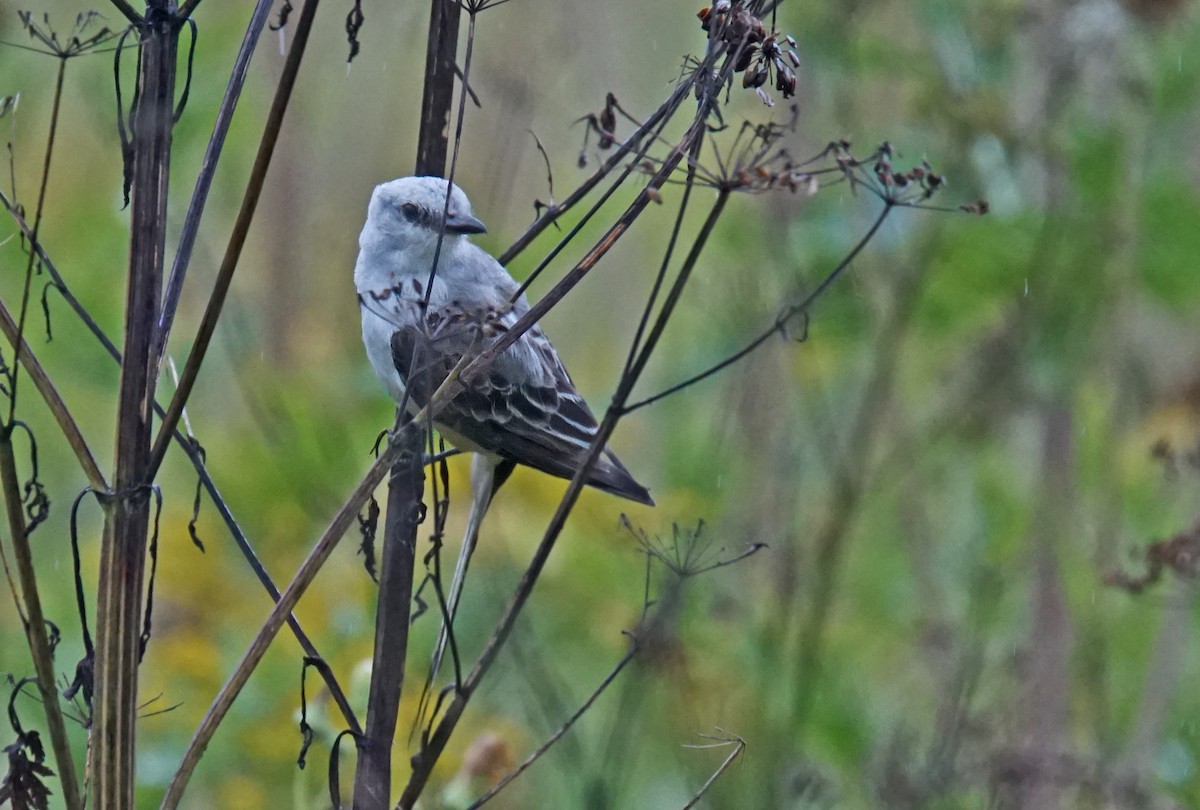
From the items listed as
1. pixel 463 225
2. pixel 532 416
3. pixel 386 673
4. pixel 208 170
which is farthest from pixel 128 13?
pixel 532 416

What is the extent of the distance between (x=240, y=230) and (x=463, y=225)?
1.60m

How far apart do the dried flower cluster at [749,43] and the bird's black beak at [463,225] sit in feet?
4.62

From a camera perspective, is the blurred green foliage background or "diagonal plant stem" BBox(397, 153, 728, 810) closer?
"diagonal plant stem" BBox(397, 153, 728, 810)

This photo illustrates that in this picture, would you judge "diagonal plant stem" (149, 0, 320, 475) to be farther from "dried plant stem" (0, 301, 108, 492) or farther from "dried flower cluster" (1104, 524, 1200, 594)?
"dried flower cluster" (1104, 524, 1200, 594)

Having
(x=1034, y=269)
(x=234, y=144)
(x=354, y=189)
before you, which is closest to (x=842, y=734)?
(x=1034, y=269)

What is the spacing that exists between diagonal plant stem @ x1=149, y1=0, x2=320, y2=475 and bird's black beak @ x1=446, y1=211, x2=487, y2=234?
1.53m

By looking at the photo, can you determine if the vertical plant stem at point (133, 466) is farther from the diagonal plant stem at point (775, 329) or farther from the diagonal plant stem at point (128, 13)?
the diagonal plant stem at point (775, 329)

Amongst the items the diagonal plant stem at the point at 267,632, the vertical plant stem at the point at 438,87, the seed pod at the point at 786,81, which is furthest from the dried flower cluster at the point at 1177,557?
the diagonal plant stem at the point at 267,632

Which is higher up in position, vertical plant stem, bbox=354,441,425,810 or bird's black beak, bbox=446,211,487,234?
bird's black beak, bbox=446,211,487,234

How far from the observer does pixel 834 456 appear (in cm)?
448

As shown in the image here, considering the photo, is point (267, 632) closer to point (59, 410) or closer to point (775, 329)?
point (59, 410)

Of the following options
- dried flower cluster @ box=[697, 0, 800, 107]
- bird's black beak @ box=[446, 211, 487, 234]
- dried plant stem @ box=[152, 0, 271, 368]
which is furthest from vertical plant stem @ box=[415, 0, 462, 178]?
bird's black beak @ box=[446, 211, 487, 234]

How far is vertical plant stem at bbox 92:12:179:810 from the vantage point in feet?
5.57

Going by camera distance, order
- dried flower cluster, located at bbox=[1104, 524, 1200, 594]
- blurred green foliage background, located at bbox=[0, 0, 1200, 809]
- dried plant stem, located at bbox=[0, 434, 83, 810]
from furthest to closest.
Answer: blurred green foliage background, located at bbox=[0, 0, 1200, 809]
dried flower cluster, located at bbox=[1104, 524, 1200, 594]
dried plant stem, located at bbox=[0, 434, 83, 810]
